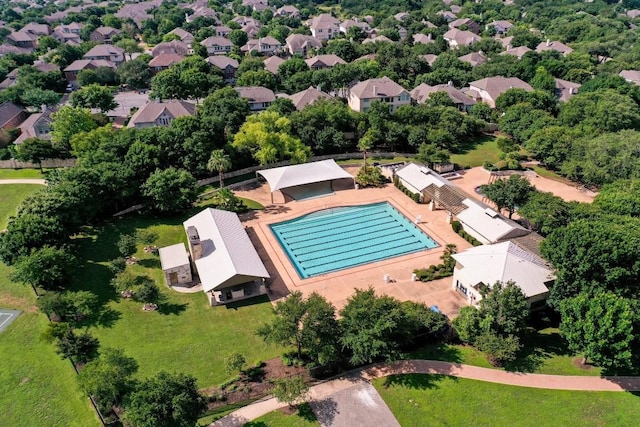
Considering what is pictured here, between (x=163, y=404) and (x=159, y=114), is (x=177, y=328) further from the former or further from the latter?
(x=159, y=114)

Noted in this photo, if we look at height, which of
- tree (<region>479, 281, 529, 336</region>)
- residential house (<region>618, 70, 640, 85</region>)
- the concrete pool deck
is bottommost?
the concrete pool deck

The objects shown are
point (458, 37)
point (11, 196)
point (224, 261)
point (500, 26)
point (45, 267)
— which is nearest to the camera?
point (45, 267)

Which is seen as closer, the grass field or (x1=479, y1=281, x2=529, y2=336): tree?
the grass field

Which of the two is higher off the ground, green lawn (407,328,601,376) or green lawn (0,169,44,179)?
green lawn (407,328,601,376)

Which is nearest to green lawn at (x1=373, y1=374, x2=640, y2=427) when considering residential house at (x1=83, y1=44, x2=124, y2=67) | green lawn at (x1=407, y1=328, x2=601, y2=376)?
green lawn at (x1=407, y1=328, x2=601, y2=376)

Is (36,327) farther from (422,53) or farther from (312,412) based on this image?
(422,53)

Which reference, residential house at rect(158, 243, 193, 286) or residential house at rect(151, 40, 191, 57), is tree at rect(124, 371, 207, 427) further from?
residential house at rect(151, 40, 191, 57)

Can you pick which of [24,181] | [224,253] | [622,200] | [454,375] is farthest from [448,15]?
[454,375]
